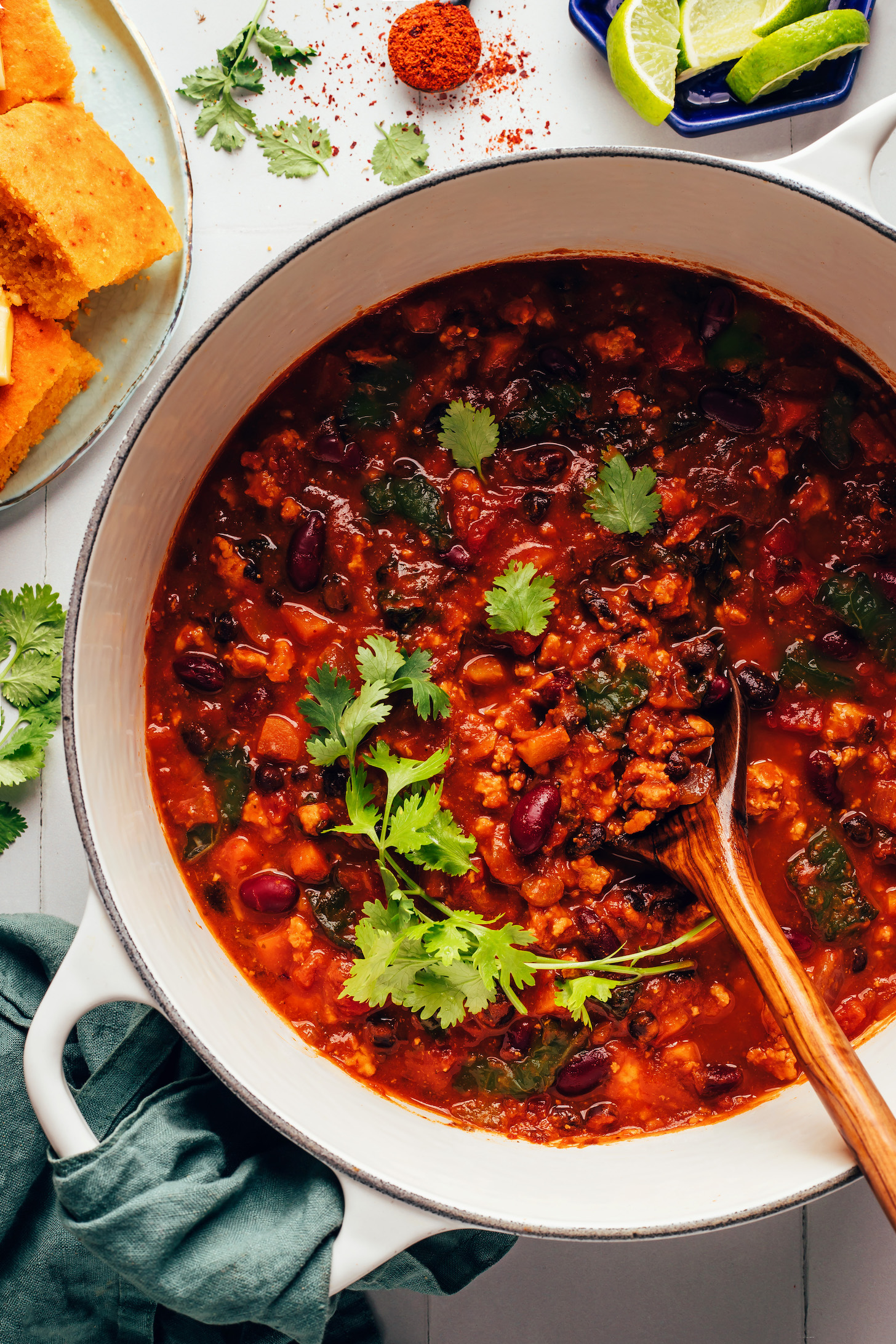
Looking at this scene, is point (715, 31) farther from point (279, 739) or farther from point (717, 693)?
point (279, 739)

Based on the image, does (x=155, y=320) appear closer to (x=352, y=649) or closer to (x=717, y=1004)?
(x=352, y=649)

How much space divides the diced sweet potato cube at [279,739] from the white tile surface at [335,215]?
0.75 m

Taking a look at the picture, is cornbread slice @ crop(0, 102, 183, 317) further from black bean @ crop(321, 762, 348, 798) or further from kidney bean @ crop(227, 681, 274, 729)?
black bean @ crop(321, 762, 348, 798)

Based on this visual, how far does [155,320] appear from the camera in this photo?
10.4ft

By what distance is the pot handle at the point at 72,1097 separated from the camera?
2.51 metres

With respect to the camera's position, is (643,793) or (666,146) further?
(666,146)

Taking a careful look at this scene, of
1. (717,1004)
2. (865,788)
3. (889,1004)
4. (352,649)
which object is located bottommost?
(889,1004)

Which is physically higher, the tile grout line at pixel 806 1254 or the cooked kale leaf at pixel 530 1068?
the cooked kale leaf at pixel 530 1068

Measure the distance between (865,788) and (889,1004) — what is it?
0.67 m

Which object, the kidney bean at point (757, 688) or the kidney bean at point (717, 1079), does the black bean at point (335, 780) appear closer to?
the kidney bean at point (757, 688)

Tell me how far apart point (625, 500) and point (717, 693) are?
0.61m

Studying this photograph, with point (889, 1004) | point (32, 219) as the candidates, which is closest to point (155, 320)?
point (32, 219)

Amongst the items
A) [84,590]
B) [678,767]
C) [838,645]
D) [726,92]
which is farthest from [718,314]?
[84,590]

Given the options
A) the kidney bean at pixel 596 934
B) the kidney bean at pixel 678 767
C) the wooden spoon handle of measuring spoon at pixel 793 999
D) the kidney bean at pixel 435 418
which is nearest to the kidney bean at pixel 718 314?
the kidney bean at pixel 435 418
